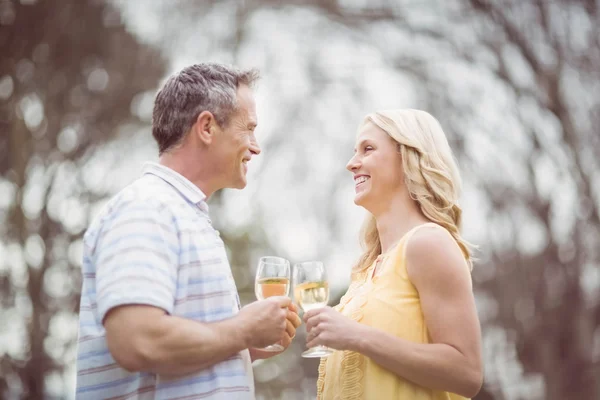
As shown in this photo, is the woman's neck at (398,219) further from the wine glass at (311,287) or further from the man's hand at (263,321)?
the man's hand at (263,321)

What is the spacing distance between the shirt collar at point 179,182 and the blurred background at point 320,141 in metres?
3.68

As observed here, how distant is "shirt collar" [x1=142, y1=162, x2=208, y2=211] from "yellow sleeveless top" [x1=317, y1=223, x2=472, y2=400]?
0.76 meters

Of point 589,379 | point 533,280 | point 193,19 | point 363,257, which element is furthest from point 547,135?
point 193,19

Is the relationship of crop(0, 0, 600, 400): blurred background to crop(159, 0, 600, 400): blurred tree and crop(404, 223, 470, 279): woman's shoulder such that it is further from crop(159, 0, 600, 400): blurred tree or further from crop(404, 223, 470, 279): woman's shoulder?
crop(404, 223, 470, 279): woman's shoulder

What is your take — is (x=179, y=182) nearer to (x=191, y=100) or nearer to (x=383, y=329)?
(x=191, y=100)

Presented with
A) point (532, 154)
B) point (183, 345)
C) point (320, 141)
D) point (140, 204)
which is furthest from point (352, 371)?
point (320, 141)

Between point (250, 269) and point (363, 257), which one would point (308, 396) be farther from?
point (363, 257)

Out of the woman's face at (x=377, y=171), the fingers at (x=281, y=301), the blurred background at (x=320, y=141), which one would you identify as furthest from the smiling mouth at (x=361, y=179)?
the blurred background at (x=320, y=141)

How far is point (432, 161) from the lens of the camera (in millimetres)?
3117

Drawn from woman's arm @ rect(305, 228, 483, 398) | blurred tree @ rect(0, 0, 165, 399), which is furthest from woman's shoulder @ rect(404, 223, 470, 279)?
blurred tree @ rect(0, 0, 165, 399)

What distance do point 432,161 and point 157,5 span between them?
6.88 m

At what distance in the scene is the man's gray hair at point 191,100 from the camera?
2.82m

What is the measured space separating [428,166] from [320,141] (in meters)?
6.97

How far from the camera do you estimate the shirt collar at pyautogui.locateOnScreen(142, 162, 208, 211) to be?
2678 millimetres
